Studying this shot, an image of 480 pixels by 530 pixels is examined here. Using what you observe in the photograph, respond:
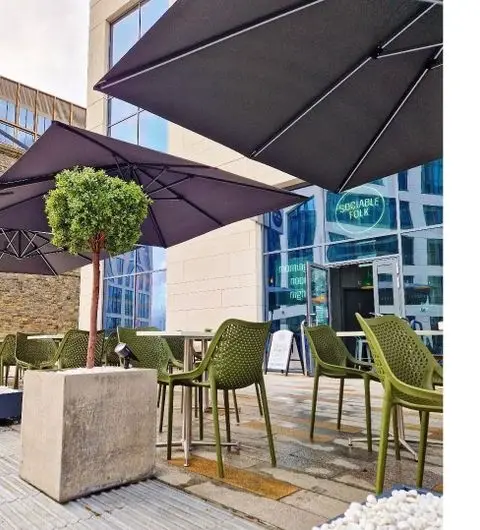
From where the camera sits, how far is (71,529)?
5.57ft

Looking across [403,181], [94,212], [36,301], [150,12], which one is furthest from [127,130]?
[94,212]

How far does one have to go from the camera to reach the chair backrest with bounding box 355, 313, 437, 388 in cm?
216

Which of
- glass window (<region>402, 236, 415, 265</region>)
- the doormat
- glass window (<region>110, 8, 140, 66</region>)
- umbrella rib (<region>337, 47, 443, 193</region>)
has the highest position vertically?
glass window (<region>110, 8, 140, 66</region>)

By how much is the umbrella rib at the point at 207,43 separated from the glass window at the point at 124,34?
33.3 feet

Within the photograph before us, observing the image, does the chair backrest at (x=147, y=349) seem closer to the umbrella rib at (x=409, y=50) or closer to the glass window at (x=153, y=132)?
the umbrella rib at (x=409, y=50)

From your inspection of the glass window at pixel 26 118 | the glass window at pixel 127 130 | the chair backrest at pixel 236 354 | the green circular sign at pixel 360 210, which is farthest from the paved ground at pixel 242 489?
the glass window at pixel 26 118

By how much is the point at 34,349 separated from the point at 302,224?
16.3 feet

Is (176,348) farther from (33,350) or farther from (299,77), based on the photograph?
(299,77)

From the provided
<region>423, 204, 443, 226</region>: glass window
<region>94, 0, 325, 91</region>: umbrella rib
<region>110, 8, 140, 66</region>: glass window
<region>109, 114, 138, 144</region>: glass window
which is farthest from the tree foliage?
<region>110, 8, 140, 66</region>: glass window

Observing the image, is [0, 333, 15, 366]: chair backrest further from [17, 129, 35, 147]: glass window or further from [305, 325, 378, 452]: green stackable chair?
[17, 129, 35, 147]: glass window

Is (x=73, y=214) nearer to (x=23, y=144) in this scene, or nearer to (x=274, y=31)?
(x=274, y=31)

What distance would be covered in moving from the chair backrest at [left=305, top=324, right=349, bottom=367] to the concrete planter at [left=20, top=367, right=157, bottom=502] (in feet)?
4.03

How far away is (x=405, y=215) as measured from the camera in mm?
7156
